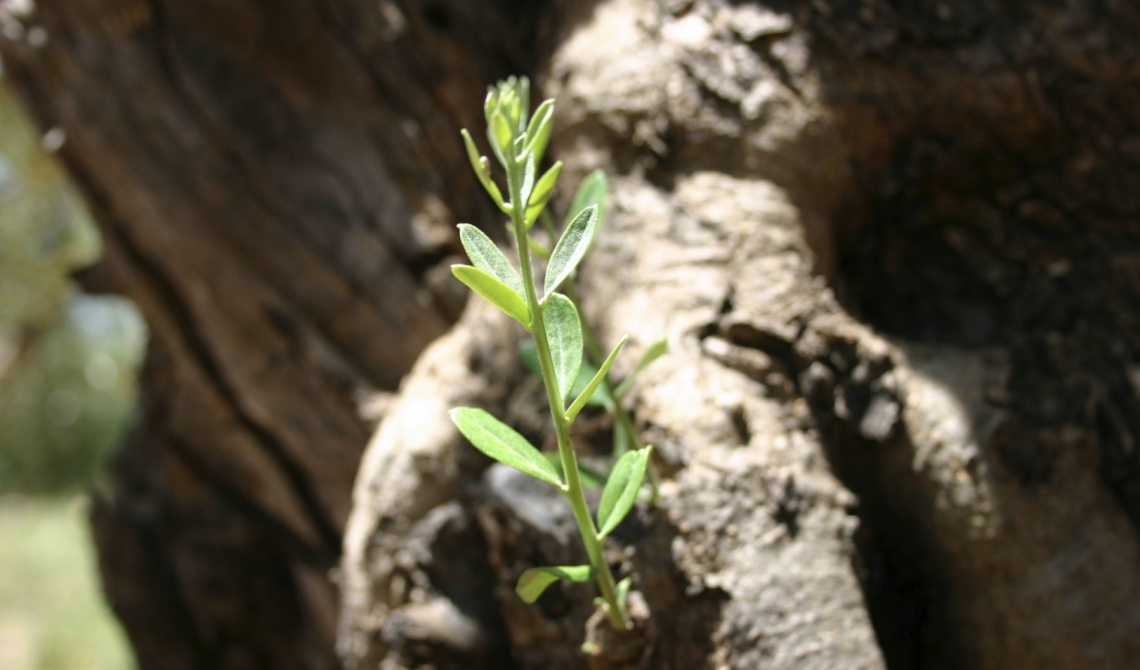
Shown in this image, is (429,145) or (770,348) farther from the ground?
(429,145)

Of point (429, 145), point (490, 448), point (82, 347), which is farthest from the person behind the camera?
point (82, 347)

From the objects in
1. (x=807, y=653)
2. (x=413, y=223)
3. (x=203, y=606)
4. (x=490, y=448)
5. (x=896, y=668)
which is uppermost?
(x=490, y=448)

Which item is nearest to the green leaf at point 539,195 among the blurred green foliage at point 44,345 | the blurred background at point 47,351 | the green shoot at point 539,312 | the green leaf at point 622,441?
the green shoot at point 539,312

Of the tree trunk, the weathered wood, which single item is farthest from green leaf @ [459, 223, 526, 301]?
the weathered wood

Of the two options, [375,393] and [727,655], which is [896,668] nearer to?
[727,655]

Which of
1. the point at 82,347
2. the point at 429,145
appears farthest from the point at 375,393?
the point at 82,347

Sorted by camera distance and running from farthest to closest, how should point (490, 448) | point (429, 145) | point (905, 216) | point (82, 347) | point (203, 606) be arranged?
point (82, 347)
point (203, 606)
point (429, 145)
point (905, 216)
point (490, 448)

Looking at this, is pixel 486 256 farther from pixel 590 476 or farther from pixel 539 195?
pixel 590 476

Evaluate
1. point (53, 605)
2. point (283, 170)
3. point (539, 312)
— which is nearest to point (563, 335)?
point (539, 312)
